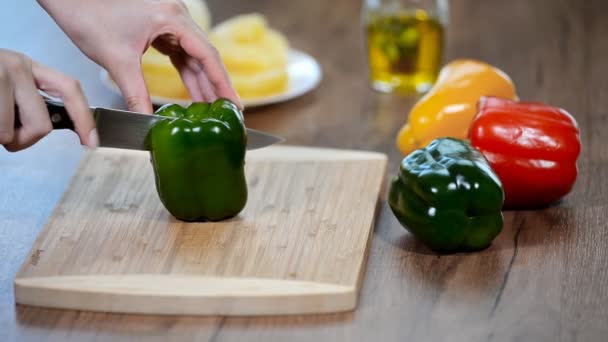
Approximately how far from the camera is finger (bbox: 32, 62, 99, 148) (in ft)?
5.68

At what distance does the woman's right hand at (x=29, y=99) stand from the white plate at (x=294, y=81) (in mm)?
767

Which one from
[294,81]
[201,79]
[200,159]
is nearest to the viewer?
[200,159]

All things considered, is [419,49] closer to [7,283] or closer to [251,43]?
[251,43]

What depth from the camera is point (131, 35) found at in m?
1.99

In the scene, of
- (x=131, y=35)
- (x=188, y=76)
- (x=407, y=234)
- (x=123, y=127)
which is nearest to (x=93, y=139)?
(x=123, y=127)

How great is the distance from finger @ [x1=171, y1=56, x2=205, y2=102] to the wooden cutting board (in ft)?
0.64

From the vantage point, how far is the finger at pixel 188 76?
217 centimetres

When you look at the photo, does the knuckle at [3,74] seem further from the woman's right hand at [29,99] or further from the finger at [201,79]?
the finger at [201,79]

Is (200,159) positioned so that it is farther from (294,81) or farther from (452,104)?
(294,81)

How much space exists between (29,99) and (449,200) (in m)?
0.78

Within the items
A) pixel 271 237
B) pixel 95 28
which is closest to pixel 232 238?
pixel 271 237

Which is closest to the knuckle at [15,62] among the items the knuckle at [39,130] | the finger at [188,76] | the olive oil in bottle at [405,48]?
the knuckle at [39,130]

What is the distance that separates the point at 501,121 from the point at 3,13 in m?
2.12

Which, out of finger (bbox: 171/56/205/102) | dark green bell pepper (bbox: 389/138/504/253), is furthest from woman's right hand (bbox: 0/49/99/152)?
dark green bell pepper (bbox: 389/138/504/253)
